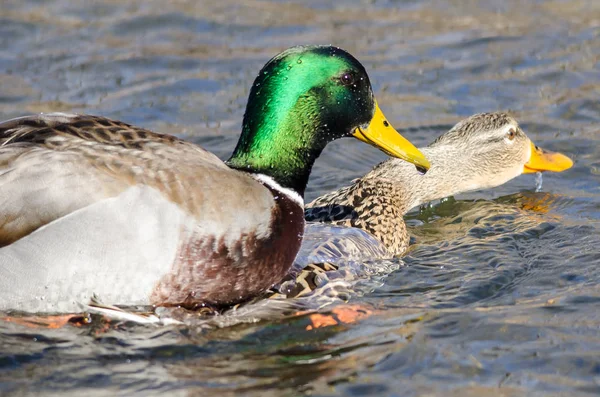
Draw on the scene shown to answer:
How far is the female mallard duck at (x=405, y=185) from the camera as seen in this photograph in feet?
22.9

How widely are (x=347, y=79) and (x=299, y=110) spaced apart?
0.31 metres

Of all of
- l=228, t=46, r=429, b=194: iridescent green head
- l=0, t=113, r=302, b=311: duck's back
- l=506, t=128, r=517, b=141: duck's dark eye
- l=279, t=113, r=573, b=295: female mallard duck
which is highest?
l=228, t=46, r=429, b=194: iridescent green head

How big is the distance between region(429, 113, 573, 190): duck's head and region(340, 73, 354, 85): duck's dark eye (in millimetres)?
2653

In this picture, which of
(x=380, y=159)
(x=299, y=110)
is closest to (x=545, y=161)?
(x=380, y=159)

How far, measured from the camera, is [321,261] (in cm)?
668

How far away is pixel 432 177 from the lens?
8367 millimetres

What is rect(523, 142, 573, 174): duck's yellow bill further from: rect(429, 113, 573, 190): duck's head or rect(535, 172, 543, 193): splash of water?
rect(535, 172, 543, 193): splash of water

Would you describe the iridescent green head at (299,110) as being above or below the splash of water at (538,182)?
above

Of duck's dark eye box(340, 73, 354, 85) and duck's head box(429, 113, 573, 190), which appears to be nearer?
duck's dark eye box(340, 73, 354, 85)

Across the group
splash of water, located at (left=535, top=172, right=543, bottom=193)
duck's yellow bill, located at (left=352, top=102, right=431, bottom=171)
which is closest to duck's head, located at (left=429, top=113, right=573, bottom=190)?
splash of water, located at (left=535, top=172, right=543, bottom=193)

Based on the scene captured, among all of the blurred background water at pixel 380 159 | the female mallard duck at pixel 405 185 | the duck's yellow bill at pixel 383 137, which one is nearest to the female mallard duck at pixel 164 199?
the duck's yellow bill at pixel 383 137

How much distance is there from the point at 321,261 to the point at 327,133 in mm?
1024

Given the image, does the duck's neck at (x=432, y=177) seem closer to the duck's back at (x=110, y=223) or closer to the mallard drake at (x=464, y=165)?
the mallard drake at (x=464, y=165)

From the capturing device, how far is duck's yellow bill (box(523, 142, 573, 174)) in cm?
837
